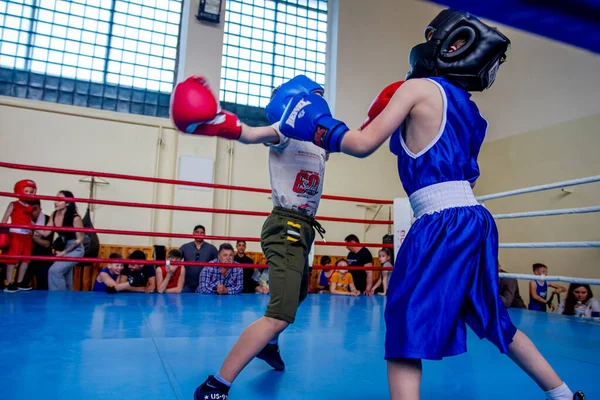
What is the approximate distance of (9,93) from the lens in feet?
20.3

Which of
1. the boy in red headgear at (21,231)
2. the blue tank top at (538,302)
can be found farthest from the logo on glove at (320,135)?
the blue tank top at (538,302)

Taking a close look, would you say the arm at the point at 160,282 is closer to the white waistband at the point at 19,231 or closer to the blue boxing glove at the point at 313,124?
the white waistband at the point at 19,231

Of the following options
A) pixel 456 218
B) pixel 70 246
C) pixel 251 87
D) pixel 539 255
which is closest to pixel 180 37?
pixel 251 87

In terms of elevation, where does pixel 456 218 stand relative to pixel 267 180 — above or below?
below

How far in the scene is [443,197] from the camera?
1.03 metres

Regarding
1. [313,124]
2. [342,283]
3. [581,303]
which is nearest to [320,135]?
[313,124]

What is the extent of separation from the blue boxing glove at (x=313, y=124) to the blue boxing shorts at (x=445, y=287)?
0.86 ft

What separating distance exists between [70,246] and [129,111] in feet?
10.5

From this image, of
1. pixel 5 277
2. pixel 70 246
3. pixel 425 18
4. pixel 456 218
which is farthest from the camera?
pixel 425 18

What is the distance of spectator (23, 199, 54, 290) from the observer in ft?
13.2

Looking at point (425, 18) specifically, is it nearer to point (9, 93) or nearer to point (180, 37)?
point (180, 37)

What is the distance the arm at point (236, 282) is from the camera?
14.4 ft

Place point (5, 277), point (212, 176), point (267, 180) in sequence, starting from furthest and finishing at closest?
point (267, 180), point (212, 176), point (5, 277)

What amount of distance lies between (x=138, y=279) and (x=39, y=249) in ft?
3.05
